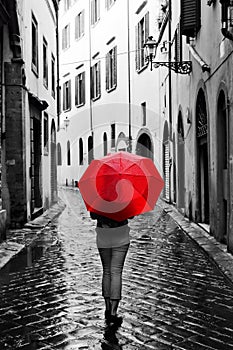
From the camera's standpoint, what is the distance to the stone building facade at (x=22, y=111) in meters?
Result: 12.7

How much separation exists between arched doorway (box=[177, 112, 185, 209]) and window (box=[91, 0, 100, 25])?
16.8 m

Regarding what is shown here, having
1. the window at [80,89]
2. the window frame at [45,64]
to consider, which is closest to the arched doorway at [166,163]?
the window frame at [45,64]

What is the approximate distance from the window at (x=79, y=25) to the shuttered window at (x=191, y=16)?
23.2 metres

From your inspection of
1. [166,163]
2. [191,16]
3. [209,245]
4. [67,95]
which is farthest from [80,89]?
[209,245]

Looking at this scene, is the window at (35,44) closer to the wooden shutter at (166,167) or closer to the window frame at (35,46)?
the window frame at (35,46)

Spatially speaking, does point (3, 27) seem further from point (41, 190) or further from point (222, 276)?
point (222, 276)

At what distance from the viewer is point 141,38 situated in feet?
82.6

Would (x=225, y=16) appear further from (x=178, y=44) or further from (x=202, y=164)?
(x=178, y=44)

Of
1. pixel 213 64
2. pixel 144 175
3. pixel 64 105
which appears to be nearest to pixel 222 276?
pixel 144 175

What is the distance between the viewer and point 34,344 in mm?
4535

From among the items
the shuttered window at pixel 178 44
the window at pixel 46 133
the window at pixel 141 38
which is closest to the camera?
the shuttered window at pixel 178 44

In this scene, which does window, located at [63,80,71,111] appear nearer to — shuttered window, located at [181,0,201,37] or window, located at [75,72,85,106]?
window, located at [75,72,85,106]

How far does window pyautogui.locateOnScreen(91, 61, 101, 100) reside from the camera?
32344 millimetres

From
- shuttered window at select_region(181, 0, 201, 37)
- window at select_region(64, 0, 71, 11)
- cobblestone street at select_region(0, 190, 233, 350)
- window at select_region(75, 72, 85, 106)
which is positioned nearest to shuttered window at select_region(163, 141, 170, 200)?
shuttered window at select_region(181, 0, 201, 37)
